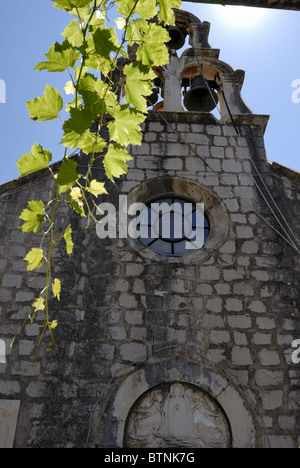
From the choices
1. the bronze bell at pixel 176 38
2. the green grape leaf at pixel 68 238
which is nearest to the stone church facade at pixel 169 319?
the bronze bell at pixel 176 38

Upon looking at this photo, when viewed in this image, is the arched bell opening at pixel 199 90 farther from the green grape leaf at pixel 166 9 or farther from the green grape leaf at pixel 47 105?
the green grape leaf at pixel 47 105

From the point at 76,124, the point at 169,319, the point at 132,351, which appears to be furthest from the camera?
the point at 169,319

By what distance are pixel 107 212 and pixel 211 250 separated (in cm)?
121

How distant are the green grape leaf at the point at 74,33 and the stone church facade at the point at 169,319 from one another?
2.91 m

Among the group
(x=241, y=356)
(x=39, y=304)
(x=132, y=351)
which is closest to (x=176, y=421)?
(x=132, y=351)

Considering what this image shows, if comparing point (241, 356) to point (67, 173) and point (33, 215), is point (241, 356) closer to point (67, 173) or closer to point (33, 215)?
point (33, 215)

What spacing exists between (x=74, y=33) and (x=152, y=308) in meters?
2.98

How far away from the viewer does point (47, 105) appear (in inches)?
70.7

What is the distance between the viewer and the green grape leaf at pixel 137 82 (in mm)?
1872

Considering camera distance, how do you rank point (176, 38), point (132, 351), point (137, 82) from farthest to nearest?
point (176, 38), point (132, 351), point (137, 82)

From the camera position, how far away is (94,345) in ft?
14.0
